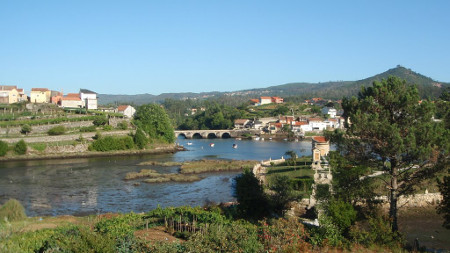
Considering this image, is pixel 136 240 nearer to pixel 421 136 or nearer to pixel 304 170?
pixel 421 136

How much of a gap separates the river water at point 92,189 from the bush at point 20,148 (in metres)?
4.29

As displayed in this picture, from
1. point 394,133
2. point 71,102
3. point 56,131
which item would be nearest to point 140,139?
point 56,131

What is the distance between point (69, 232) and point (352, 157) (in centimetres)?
1039

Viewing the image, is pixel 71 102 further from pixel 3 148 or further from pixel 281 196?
pixel 281 196

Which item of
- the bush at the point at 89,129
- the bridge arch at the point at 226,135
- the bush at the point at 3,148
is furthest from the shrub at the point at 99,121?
the bridge arch at the point at 226,135

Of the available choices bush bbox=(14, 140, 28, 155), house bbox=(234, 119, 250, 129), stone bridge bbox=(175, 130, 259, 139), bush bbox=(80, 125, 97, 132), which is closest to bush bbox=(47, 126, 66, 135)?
bush bbox=(80, 125, 97, 132)

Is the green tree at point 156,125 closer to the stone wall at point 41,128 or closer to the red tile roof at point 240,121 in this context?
the stone wall at point 41,128

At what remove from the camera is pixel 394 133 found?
13836 millimetres

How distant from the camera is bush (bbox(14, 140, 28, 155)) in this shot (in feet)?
165

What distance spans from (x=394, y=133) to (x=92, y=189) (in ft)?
80.9

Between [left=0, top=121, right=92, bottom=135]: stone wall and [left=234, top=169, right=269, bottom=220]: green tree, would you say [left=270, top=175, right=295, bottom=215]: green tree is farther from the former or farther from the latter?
[left=0, top=121, right=92, bottom=135]: stone wall

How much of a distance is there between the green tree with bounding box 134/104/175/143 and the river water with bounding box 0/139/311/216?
18189 millimetres

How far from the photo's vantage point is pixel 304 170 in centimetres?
2961

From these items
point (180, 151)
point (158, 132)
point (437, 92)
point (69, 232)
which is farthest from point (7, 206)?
point (437, 92)
